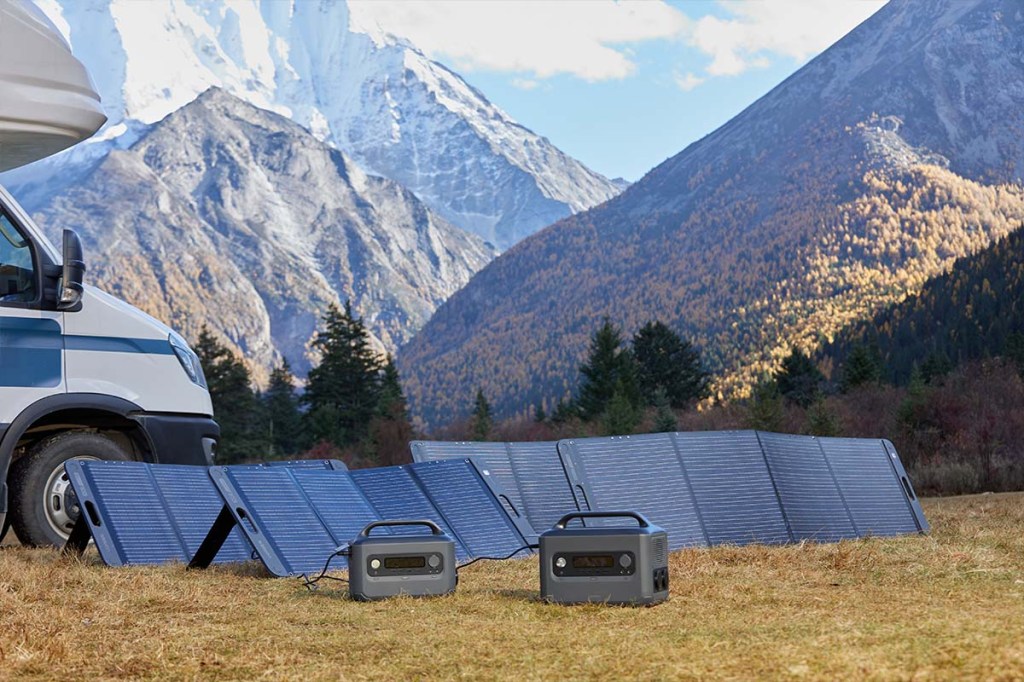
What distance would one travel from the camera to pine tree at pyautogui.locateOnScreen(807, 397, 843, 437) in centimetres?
4988

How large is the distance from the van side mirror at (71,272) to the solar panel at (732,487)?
6.04 metres

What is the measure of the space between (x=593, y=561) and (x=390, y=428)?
61.6 metres

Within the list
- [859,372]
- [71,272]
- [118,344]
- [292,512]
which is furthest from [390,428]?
[292,512]

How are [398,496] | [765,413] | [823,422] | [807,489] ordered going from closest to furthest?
[398,496]
[807,489]
[823,422]
[765,413]

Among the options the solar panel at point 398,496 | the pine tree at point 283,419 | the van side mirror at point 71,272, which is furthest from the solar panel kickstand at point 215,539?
the pine tree at point 283,419

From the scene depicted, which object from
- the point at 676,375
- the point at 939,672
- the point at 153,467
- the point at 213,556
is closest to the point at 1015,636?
the point at 939,672

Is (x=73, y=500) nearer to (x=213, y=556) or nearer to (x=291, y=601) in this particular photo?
(x=213, y=556)

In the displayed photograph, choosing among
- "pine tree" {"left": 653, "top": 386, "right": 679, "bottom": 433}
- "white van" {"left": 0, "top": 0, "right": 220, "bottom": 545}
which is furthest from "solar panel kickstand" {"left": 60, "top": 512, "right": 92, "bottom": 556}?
"pine tree" {"left": 653, "top": 386, "right": 679, "bottom": 433}

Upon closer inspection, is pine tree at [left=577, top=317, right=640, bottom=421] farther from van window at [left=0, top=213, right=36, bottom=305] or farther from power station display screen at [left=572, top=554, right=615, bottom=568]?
power station display screen at [left=572, top=554, right=615, bottom=568]

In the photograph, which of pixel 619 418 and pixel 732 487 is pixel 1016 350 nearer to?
pixel 619 418

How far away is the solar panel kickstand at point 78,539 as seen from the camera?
11.1 m

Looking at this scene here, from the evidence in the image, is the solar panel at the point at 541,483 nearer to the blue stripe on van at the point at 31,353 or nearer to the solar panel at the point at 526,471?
the solar panel at the point at 526,471

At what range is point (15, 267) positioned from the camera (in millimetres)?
11828

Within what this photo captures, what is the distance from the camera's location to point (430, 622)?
25.3 ft
